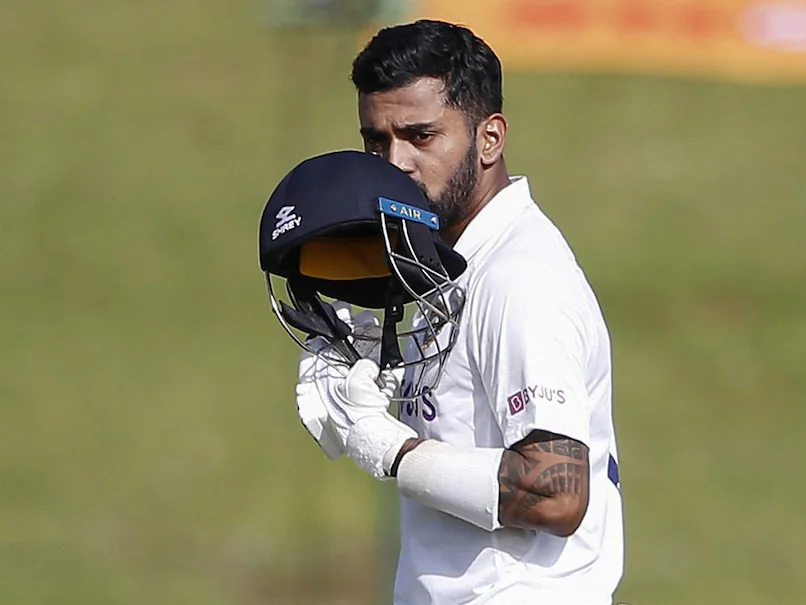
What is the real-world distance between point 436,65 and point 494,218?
40 centimetres

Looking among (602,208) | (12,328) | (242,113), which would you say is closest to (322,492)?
(12,328)

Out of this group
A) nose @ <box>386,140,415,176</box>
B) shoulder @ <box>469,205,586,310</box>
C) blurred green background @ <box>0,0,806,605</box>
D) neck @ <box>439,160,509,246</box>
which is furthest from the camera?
blurred green background @ <box>0,0,806,605</box>

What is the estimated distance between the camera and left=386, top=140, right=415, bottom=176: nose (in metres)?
4.09

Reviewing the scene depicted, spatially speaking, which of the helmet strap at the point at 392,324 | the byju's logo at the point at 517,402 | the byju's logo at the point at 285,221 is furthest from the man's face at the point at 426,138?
the byju's logo at the point at 517,402

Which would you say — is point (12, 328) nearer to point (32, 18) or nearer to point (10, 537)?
point (10, 537)

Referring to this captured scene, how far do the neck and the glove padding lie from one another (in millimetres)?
337

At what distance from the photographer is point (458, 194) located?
4.16 m

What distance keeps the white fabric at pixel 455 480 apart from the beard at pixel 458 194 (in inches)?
24.2

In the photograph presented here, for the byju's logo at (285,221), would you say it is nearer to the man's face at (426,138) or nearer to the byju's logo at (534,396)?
the man's face at (426,138)

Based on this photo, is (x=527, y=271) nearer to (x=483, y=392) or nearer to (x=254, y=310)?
(x=483, y=392)

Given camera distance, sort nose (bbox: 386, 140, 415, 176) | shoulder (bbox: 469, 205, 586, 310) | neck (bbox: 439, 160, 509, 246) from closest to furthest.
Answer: shoulder (bbox: 469, 205, 586, 310), nose (bbox: 386, 140, 415, 176), neck (bbox: 439, 160, 509, 246)

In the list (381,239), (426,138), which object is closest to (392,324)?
(381,239)

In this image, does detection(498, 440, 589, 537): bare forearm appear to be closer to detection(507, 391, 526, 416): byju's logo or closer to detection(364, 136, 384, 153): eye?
detection(507, 391, 526, 416): byju's logo

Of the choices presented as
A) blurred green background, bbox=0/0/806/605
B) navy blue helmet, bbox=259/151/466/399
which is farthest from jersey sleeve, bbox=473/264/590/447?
blurred green background, bbox=0/0/806/605
